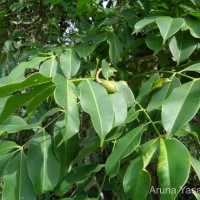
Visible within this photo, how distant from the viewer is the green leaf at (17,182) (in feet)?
2.64

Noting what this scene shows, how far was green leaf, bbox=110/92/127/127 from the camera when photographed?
2.57 ft

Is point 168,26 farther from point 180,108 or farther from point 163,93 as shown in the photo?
point 180,108

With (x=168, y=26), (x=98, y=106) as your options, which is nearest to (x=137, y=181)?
(x=98, y=106)

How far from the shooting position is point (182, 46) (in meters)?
1.07

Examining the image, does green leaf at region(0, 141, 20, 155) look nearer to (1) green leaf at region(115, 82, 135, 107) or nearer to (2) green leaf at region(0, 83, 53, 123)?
(2) green leaf at region(0, 83, 53, 123)

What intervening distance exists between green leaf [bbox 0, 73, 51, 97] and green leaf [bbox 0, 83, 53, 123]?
1cm

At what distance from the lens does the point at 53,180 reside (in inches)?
31.7

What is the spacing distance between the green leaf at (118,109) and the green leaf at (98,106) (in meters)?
0.02

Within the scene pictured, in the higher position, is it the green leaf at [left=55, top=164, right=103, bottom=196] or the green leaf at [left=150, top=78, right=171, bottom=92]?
the green leaf at [left=150, top=78, right=171, bottom=92]

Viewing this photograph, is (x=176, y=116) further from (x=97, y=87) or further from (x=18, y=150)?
(x=18, y=150)

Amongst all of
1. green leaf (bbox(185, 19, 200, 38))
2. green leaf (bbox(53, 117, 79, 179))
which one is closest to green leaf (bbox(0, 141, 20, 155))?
green leaf (bbox(53, 117, 79, 179))

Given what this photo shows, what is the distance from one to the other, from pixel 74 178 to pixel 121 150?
0.68 feet

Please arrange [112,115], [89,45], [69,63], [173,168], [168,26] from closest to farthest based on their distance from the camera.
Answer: [173,168]
[112,115]
[168,26]
[69,63]
[89,45]

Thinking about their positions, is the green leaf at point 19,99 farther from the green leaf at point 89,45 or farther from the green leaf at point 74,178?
the green leaf at point 89,45
